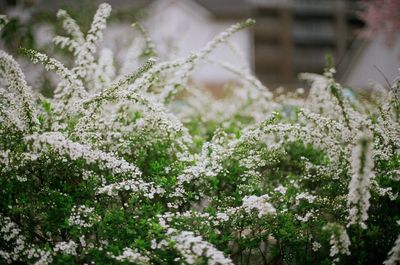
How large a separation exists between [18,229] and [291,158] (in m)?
2.86

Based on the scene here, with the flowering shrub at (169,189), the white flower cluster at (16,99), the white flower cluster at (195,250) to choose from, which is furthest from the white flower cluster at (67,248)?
the white flower cluster at (16,99)

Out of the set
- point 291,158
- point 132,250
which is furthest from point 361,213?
point 291,158

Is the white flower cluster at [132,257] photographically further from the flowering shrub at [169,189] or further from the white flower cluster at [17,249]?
the white flower cluster at [17,249]

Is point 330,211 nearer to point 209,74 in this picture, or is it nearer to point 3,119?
point 3,119

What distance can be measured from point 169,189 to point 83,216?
0.70m

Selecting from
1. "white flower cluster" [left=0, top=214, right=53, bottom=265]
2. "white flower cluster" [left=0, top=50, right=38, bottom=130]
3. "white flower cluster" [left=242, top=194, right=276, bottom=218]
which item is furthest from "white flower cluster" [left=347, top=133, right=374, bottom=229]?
"white flower cluster" [left=0, top=50, right=38, bottom=130]

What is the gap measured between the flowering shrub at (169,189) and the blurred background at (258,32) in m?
1.15

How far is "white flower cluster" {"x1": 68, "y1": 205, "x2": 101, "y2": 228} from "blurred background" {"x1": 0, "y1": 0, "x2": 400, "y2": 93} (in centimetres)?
243

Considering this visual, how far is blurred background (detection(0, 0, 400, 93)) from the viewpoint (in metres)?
7.72

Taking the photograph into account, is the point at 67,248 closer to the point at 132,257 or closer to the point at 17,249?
the point at 17,249

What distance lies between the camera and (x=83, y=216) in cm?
354

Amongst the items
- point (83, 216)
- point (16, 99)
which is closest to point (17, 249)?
point (83, 216)

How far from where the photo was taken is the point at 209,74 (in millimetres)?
20625

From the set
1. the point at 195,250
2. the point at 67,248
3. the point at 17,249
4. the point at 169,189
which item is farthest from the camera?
the point at 169,189
